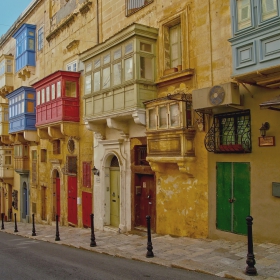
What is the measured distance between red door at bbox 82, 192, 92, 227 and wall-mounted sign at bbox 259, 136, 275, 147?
9029 millimetres

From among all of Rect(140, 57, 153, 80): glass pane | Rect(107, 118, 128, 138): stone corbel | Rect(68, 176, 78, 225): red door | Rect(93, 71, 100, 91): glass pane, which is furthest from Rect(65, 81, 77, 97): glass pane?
Rect(140, 57, 153, 80): glass pane

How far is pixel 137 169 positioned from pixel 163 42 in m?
4.58

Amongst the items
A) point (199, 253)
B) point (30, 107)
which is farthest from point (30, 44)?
point (199, 253)

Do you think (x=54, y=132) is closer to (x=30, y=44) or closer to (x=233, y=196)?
(x=30, y=44)

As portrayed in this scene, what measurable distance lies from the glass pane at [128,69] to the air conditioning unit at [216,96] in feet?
9.59

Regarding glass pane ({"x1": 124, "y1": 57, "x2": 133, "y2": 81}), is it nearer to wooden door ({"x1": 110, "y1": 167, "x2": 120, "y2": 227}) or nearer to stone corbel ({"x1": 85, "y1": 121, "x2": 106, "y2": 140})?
Answer: stone corbel ({"x1": 85, "y1": 121, "x2": 106, "y2": 140})

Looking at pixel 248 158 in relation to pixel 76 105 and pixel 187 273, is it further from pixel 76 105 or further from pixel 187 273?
pixel 76 105

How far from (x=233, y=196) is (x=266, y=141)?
1.77 m

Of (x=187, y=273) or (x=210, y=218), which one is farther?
(x=210, y=218)

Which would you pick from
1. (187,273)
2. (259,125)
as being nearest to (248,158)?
(259,125)

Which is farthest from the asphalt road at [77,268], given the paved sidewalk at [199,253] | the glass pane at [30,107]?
the glass pane at [30,107]

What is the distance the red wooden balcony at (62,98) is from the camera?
53.0 ft

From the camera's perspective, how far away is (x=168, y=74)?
1119 cm

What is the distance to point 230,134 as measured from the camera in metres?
9.38
